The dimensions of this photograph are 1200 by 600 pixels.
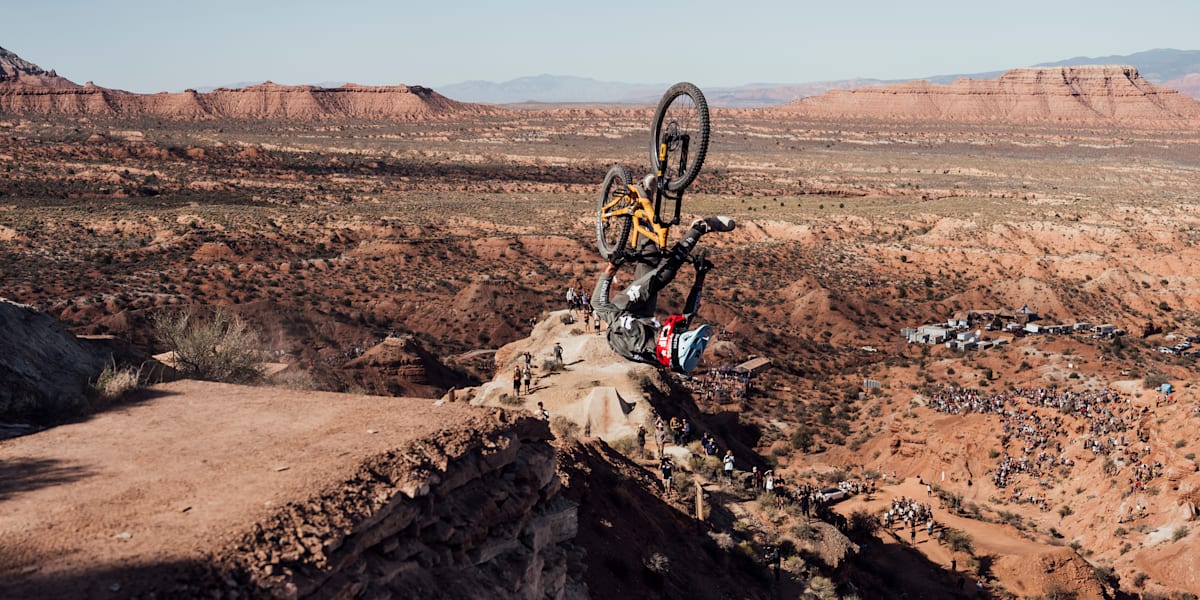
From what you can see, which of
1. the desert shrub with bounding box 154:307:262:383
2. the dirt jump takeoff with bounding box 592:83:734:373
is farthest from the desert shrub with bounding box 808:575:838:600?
the desert shrub with bounding box 154:307:262:383

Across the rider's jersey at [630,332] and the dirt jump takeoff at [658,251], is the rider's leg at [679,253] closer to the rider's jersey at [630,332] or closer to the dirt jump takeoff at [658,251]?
the dirt jump takeoff at [658,251]

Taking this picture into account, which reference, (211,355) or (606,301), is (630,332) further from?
(211,355)

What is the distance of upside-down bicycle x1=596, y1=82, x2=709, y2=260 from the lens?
615 inches

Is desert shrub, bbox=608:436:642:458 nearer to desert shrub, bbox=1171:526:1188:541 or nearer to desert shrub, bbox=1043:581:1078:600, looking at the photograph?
desert shrub, bbox=1043:581:1078:600

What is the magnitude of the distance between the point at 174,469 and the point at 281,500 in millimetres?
1783

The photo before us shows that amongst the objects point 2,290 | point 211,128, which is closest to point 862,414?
point 2,290

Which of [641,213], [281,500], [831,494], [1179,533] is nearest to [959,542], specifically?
[831,494]

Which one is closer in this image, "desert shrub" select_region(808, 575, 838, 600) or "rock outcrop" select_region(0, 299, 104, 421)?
"rock outcrop" select_region(0, 299, 104, 421)

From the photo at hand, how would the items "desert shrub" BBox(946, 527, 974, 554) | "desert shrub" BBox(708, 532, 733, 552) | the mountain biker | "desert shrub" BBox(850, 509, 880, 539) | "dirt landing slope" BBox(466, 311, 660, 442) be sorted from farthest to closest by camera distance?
"desert shrub" BBox(850, 509, 880, 539) < "desert shrub" BBox(946, 527, 974, 554) < "dirt landing slope" BBox(466, 311, 660, 442) < "desert shrub" BBox(708, 532, 733, 552) < the mountain biker

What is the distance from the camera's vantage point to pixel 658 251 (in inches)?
621

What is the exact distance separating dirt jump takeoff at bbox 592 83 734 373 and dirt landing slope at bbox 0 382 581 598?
3.14 metres

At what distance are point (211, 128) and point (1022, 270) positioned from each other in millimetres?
141535

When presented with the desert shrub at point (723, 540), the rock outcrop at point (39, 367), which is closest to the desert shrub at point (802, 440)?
the desert shrub at point (723, 540)

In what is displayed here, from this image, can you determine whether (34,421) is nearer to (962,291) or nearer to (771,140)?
(962,291)
